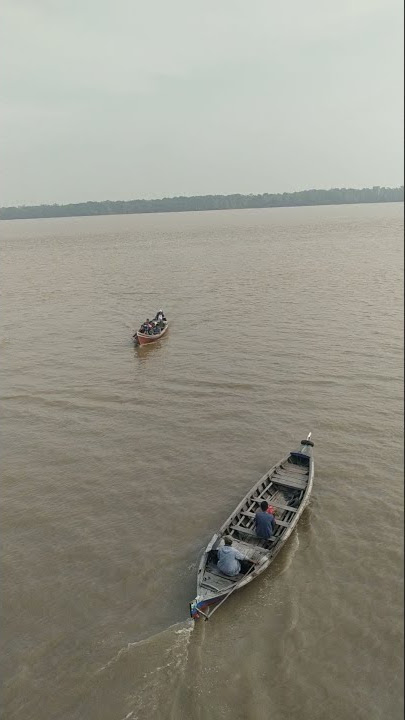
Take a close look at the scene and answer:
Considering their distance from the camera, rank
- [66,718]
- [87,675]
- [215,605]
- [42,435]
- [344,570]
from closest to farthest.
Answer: [66,718] → [87,675] → [215,605] → [344,570] → [42,435]

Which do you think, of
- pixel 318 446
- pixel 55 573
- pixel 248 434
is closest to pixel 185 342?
pixel 248 434

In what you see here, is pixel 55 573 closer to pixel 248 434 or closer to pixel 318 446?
pixel 248 434

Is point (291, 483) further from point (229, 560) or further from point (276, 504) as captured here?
point (229, 560)

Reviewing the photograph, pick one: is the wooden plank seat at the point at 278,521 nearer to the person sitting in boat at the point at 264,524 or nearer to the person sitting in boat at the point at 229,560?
the person sitting in boat at the point at 264,524

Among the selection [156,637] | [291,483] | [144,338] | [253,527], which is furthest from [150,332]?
[156,637]

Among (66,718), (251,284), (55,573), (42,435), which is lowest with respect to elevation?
(66,718)

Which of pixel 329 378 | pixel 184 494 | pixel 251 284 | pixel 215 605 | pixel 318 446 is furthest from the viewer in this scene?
pixel 251 284
